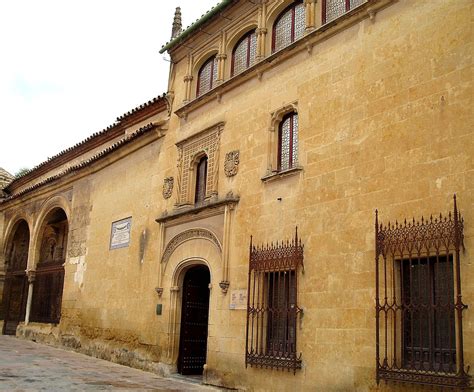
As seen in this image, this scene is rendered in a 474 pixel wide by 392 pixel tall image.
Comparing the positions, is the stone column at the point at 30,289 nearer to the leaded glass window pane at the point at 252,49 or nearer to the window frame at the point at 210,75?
the window frame at the point at 210,75

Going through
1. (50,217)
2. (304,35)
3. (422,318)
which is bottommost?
(422,318)

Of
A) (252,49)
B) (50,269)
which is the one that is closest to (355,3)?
(252,49)

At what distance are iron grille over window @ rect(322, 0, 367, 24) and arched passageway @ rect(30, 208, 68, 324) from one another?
12321 mm

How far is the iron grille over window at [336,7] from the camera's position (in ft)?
30.9

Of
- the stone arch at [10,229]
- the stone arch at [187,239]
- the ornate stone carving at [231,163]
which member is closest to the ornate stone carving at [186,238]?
the stone arch at [187,239]

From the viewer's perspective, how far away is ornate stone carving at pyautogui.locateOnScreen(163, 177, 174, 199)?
1298 centimetres

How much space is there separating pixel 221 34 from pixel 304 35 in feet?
9.62

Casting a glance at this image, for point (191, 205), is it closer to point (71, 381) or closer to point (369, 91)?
point (71, 381)

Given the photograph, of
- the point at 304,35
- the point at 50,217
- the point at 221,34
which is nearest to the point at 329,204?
the point at 304,35

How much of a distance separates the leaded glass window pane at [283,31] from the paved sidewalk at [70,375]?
6.69 metres

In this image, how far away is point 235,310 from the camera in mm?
10281

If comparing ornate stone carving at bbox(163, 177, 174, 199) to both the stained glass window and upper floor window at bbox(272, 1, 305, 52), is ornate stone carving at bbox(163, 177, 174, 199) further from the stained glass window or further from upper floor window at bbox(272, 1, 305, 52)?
upper floor window at bbox(272, 1, 305, 52)

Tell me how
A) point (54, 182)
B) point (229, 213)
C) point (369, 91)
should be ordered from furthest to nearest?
point (54, 182)
point (229, 213)
point (369, 91)

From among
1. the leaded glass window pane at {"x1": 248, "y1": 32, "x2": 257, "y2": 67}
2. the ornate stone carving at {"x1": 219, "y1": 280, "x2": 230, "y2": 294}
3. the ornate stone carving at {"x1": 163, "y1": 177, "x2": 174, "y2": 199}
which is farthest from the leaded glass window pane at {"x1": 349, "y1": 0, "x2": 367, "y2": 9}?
the ornate stone carving at {"x1": 163, "y1": 177, "x2": 174, "y2": 199}
